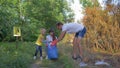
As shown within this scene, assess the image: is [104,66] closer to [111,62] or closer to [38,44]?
[111,62]

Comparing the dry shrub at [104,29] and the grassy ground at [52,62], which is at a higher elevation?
the dry shrub at [104,29]

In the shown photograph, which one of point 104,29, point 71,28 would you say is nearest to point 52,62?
point 71,28

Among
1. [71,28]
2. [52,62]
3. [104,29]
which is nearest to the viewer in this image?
[71,28]

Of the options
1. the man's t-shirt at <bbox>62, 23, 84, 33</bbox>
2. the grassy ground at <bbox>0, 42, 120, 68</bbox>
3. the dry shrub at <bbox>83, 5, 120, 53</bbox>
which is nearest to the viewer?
the grassy ground at <bbox>0, 42, 120, 68</bbox>

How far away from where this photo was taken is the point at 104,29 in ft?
42.3

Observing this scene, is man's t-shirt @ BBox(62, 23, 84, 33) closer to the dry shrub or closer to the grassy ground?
the grassy ground

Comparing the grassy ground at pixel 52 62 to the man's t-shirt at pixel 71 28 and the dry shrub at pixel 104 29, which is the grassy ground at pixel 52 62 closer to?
the dry shrub at pixel 104 29

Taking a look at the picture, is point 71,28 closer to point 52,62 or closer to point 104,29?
point 52,62

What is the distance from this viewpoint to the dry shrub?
12492 mm

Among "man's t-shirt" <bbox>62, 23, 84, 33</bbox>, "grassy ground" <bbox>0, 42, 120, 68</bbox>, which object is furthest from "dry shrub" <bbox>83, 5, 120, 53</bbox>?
"man's t-shirt" <bbox>62, 23, 84, 33</bbox>

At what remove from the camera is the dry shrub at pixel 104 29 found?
12492 millimetres

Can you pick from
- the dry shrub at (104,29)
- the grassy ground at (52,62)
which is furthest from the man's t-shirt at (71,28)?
the dry shrub at (104,29)

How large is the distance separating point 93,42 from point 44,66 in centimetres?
369

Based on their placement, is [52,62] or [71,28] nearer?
[71,28]
